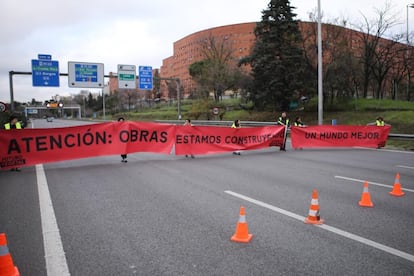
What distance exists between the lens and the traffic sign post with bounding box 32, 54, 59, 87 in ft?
84.0

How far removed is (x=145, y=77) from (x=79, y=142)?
833 inches

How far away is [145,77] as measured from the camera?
3169cm

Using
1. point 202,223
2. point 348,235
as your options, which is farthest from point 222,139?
point 348,235

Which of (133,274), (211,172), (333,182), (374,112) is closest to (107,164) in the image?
(211,172)

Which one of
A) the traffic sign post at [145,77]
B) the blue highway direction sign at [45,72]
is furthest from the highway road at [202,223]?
the traffic sign post at [145,77]

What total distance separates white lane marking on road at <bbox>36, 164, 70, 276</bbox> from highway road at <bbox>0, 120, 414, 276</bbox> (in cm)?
2

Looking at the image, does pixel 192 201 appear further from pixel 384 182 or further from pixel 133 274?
pixel 384 182

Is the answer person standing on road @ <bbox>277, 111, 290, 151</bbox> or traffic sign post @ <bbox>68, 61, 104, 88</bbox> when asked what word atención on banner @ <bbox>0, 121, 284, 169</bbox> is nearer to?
person standing on road @ <bbox>277, 111, 290, 151</bbox>

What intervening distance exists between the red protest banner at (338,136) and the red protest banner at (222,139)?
0.95 meters

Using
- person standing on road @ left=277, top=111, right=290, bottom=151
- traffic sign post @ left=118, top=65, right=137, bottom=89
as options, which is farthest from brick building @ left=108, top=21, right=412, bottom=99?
person standing on road @ left=277, top=111, right=290, bottom=151

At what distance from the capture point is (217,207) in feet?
19.9

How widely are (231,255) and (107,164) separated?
28.5 feet

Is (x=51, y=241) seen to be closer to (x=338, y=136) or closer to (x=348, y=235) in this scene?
(x=348, y=235)

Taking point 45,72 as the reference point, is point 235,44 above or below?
above
